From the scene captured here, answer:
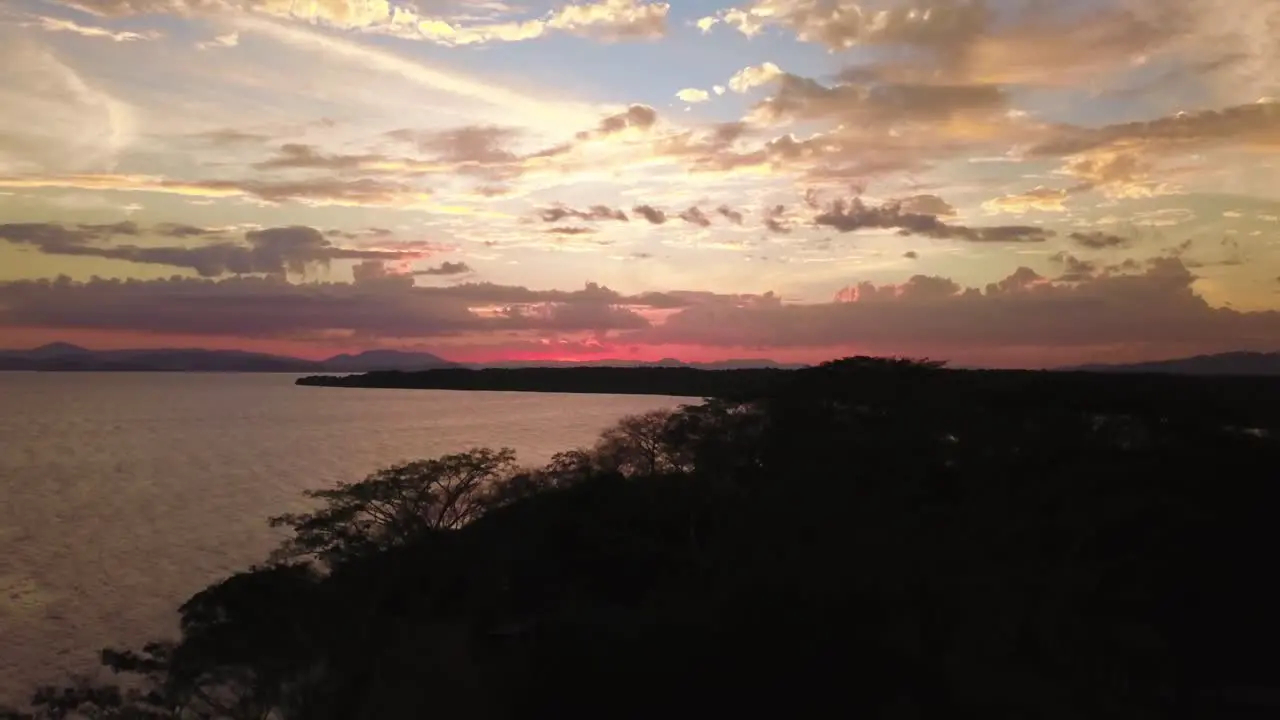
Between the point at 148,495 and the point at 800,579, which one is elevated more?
the point at 800,579

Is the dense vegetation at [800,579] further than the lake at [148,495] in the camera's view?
No

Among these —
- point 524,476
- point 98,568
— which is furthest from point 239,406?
point 524,476

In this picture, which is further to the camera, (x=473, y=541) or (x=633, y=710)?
(x=473, y=541)

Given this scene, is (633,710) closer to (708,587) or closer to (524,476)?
(708,587)

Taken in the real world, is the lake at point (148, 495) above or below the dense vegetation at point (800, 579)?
below

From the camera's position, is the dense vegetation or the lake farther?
the lake
